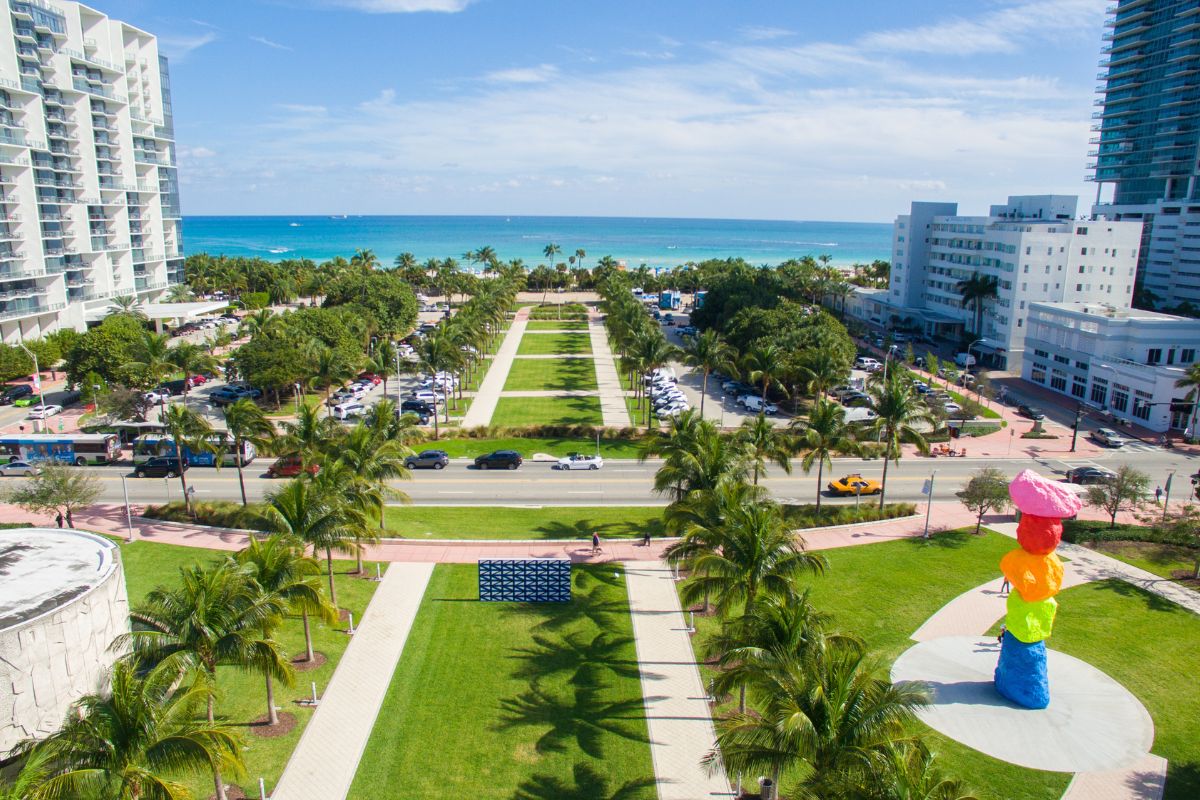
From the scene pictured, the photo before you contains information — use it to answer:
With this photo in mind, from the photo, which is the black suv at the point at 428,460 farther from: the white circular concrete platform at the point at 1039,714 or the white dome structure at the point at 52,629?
the white circular concrete platform at the point at 1039,714

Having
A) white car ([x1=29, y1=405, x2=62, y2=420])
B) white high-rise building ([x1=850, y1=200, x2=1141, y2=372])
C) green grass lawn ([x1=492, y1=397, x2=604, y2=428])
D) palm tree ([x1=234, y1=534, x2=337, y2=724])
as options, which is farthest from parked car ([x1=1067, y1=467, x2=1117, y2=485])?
white car ([x1=29, y1=405, x2=62, y2=420])

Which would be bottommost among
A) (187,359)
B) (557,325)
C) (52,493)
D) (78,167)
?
(52,493)

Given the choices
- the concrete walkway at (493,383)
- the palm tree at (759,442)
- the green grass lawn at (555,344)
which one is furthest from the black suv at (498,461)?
the green grass lawn at (555,344)

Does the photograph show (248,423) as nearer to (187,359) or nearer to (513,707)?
(513,707)

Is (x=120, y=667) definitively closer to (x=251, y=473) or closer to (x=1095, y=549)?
(x=251, y=473)

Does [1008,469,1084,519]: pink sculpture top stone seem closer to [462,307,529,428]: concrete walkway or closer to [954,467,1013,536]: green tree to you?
[954,467,1013,536]: green tree

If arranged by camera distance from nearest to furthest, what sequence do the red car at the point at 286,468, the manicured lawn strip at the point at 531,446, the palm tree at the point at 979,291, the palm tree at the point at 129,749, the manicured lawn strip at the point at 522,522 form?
1. the palm tree at the point at 129,749
2. the manicured lawn strip at the point at 522,522
3. the red car at the point at 286,468
4. the manicured lawn strip at the point at 531,446
5. the palm tree at the point at 979,291

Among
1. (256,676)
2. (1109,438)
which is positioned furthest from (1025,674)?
(1109,438)
